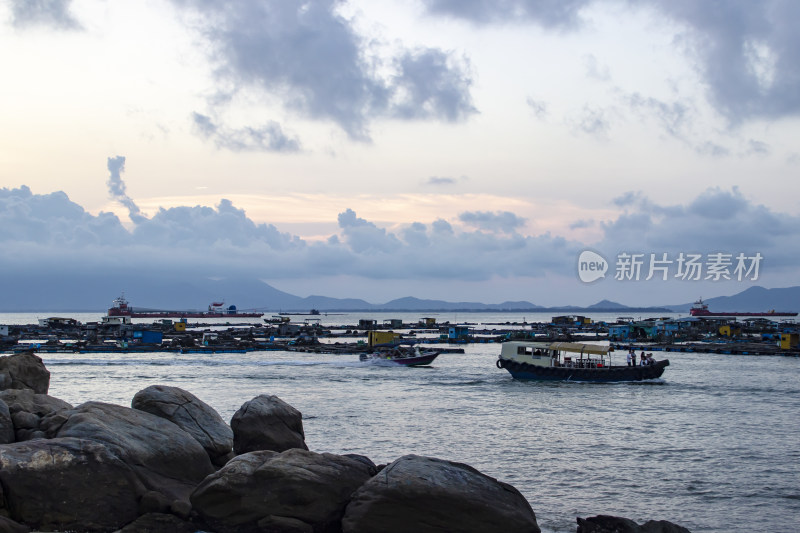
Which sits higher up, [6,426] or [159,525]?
[6,426]

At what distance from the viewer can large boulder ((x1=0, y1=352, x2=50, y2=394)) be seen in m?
25.5

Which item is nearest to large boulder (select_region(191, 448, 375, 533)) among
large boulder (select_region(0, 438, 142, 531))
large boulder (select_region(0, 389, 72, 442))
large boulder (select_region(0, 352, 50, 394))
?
large boulder (select_region(0, 438, 142, 531))

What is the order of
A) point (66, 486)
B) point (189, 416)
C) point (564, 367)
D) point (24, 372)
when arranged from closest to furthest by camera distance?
point (66, 486) → point (189, 416) → point (24, 372) → point (564, 367)

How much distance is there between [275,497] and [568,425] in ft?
71.7

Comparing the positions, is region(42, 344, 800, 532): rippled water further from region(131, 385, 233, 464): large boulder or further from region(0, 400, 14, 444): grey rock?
region(0, 400, 14, 444): grey rock

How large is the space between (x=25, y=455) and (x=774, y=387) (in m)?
49.3

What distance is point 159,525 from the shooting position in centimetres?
1524

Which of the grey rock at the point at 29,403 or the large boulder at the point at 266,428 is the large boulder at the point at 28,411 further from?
the large boulder at the point at 266,428

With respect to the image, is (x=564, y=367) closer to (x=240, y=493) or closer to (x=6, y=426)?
(x=240, y=493)

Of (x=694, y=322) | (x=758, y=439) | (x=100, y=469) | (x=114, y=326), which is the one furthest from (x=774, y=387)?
(x=114, y=326)

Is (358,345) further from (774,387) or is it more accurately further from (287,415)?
(287,415)

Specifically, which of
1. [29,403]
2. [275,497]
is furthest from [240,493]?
[29,403]

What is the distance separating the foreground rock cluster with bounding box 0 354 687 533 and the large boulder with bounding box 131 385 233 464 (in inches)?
87.9

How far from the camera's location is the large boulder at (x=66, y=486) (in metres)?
14.8
